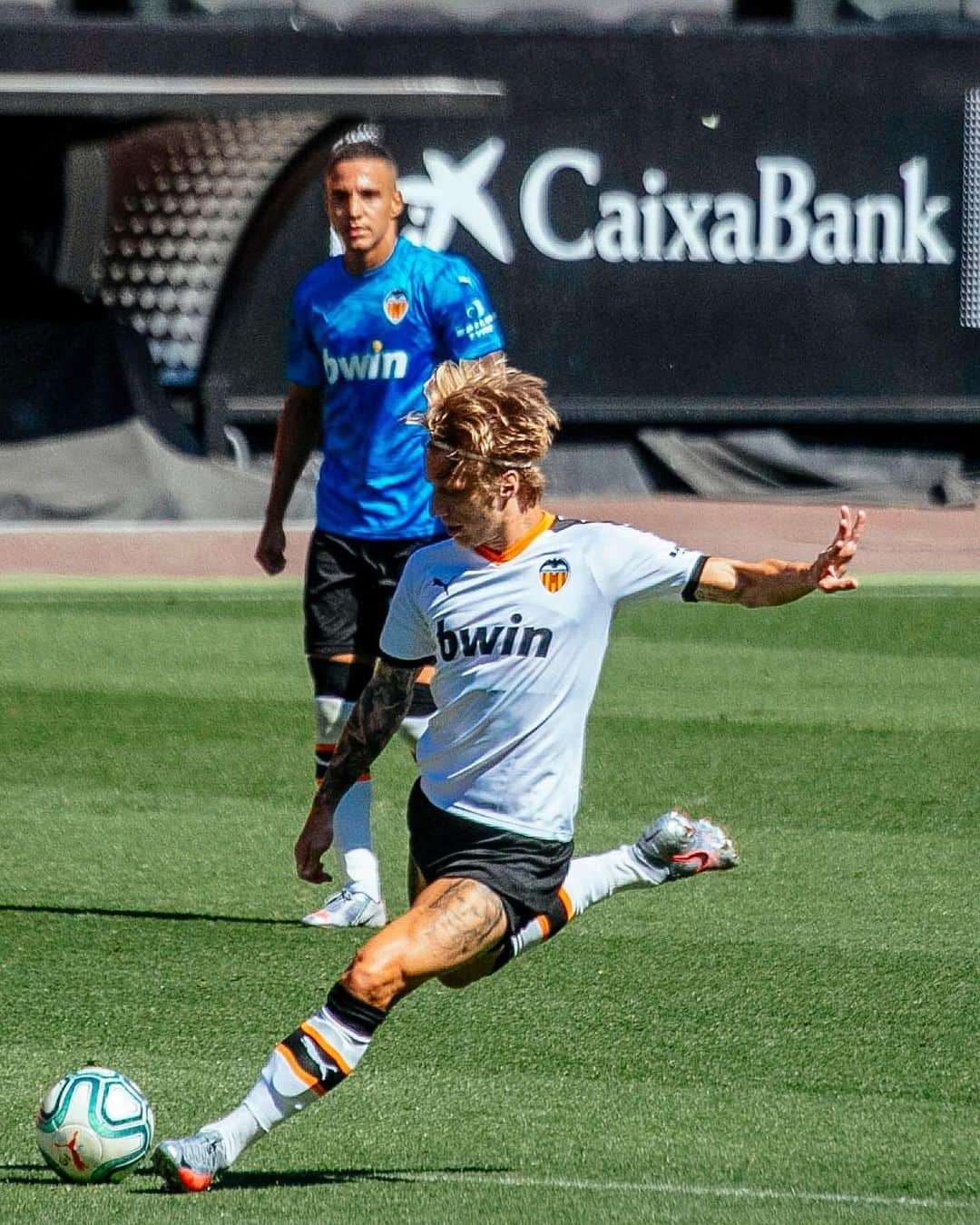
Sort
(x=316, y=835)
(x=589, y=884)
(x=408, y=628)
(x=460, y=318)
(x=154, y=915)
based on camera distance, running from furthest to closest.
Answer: (x=154, y=915)
(x=460, y=318)
(x=589, y=884)
(x=316, y=835)
(x=408, y=628)

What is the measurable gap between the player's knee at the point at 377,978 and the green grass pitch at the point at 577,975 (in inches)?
17.3

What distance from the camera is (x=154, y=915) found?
7.70 metres

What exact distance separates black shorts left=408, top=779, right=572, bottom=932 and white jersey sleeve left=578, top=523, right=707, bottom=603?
630 mm

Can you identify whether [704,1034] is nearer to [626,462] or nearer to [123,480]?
[123,480]

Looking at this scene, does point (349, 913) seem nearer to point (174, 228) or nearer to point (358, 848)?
point (358, 848)

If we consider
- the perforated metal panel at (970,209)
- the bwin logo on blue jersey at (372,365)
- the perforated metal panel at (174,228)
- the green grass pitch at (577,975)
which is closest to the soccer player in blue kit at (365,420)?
the bwin logo on blue jersey at (372,365)

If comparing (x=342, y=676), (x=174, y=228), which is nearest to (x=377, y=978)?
(x=342, y=676)

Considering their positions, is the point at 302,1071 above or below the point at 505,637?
below

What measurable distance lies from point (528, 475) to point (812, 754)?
5740 mm

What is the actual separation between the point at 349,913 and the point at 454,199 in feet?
47.5

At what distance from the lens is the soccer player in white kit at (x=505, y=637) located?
509cm

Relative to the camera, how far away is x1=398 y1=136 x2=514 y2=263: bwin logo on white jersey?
2105 cm

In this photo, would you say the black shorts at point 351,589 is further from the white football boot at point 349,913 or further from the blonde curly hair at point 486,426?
the blonde curly hair at point 486,426

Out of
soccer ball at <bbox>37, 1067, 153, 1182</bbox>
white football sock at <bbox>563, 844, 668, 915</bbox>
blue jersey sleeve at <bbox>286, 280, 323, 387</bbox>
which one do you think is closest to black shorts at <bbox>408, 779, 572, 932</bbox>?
white football sock at <bbox>563, 844, 668, 915</bbox>
